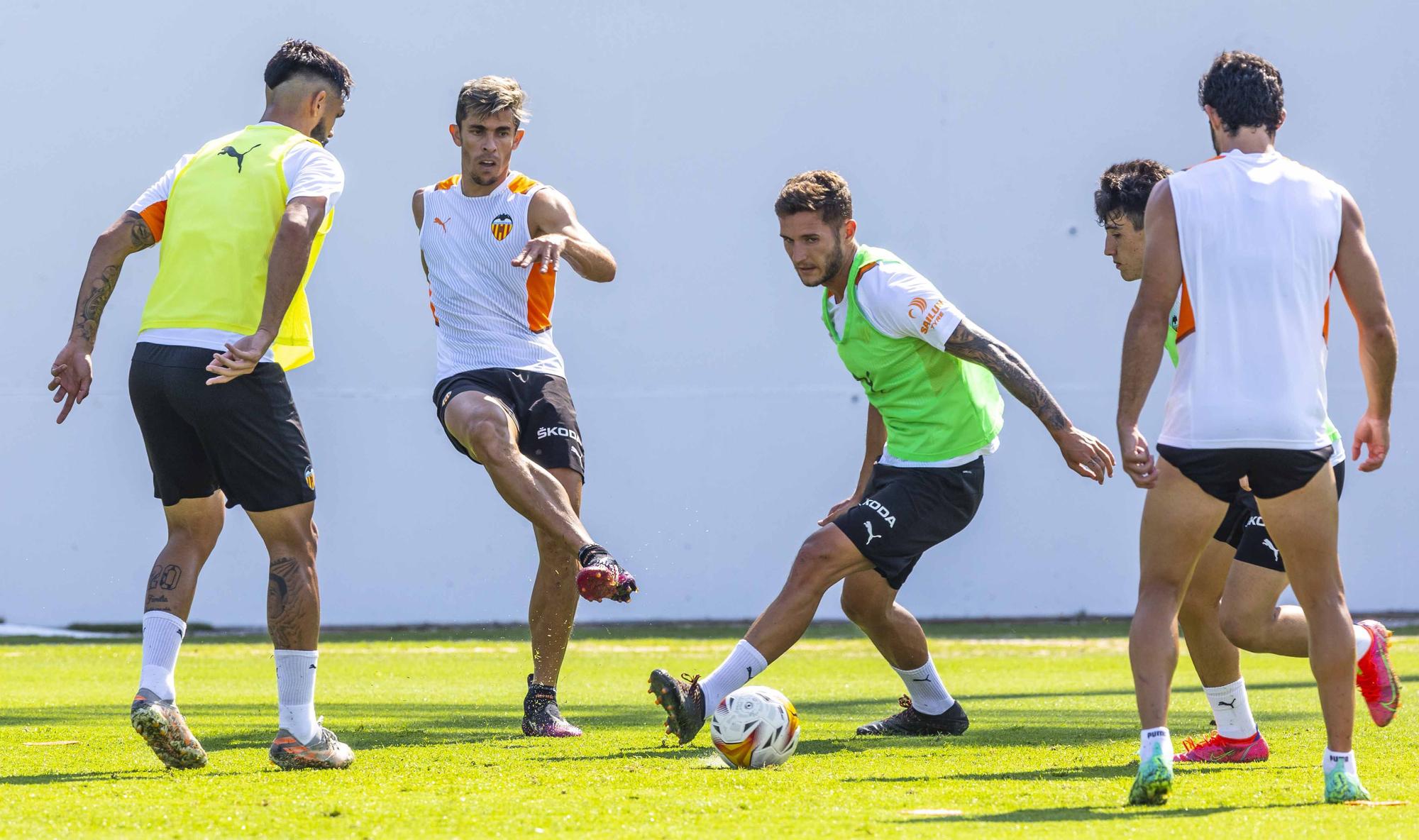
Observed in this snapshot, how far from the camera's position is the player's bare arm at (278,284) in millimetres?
4719

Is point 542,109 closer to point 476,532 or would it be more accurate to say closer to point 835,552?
point 476,532

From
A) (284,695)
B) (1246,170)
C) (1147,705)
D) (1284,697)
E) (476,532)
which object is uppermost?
(1246,170)

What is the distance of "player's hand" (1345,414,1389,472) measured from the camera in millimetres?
4262

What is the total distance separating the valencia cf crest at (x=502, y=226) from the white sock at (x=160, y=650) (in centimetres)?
190

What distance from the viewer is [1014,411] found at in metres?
13.9

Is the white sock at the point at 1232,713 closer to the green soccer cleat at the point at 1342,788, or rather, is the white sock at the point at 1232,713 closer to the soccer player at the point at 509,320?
the green soccer cleat at the point at 1342,788

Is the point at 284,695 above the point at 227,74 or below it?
below

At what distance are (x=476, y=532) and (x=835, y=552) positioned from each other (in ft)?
30.9

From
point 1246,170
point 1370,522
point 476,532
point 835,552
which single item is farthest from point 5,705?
point 1370,522

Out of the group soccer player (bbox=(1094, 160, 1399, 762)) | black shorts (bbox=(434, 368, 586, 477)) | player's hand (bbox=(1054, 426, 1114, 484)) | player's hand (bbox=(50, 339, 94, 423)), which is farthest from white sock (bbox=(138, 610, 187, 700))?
soccer player (bbox=(1094, 160, 1399, 762))

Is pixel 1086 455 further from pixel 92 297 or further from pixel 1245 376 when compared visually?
pixel 92 297

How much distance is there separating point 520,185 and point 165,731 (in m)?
2.56

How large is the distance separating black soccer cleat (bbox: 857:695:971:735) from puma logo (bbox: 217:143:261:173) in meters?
2.89

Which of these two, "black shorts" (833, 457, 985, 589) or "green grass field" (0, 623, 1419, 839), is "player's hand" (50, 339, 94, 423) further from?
"black shorts" (833, 457, 985, 589)
